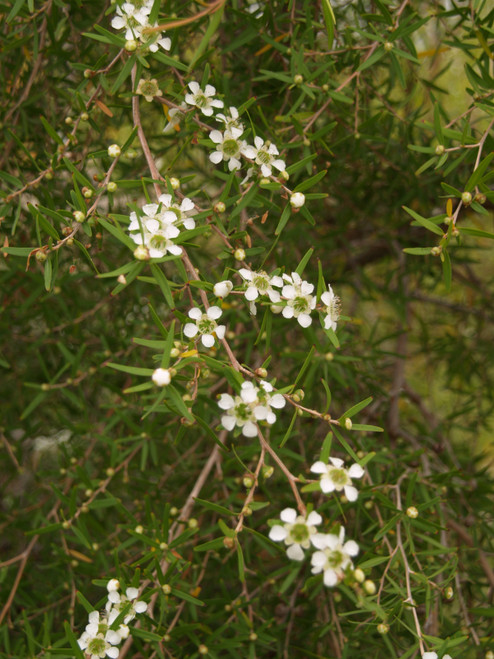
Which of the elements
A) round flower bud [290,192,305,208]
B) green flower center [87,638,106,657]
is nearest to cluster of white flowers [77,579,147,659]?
green flower center [87,638,106,657]

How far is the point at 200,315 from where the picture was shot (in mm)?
894

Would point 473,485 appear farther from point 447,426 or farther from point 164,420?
point 164,420

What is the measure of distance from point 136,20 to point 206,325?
0.55 m

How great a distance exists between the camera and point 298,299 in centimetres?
95

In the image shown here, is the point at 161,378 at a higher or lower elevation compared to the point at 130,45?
lower

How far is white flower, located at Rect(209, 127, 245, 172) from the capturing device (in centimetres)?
106

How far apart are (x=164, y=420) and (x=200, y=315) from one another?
0.73m

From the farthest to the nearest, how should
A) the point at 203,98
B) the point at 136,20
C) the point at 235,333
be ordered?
the point at 235,333
the point at 203,98
the point at 136,20

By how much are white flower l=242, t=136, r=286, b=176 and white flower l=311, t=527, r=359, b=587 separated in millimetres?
640

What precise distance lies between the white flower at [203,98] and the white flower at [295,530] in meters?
0.74

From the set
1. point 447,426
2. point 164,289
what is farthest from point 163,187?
point 447,426

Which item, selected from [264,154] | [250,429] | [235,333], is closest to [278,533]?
[250,429]

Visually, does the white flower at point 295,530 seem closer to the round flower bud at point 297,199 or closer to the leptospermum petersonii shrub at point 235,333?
the leptospermum petersonii shrub at point 235,333

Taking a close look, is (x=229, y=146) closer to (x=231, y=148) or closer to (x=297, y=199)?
(x=231, y=148)
